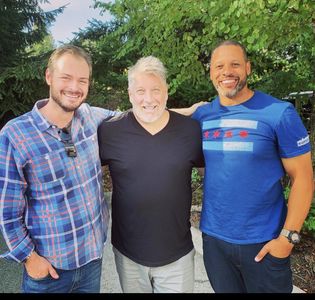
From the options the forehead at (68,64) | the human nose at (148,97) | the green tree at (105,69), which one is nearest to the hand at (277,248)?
the human nose at (148,97)

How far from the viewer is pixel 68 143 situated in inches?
84.4

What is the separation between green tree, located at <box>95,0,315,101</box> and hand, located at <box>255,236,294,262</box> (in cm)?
200

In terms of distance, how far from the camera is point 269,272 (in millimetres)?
2277

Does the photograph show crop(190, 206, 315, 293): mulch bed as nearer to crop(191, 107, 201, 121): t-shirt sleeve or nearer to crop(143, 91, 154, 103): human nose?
crop(191, 107, 201, 121): t-shirt sleeve

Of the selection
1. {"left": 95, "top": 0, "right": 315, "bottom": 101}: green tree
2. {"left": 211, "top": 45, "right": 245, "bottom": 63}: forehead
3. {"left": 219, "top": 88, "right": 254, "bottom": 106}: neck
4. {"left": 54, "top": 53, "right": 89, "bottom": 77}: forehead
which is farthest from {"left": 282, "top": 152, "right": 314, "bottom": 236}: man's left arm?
{"left": 95, "top": 0, "right": 315, "bottom": 101}: green tree

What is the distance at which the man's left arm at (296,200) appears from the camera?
2236mm

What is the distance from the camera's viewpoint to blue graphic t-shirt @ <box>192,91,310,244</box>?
7.29 feet

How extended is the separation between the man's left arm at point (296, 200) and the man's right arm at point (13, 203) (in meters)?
1.33

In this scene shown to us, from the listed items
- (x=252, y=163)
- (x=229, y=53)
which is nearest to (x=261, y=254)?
(x=252, y=163)

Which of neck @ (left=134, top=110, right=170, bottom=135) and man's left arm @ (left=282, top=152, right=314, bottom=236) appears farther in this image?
neck @ (left=134, top=110, right=170, bottom=135)

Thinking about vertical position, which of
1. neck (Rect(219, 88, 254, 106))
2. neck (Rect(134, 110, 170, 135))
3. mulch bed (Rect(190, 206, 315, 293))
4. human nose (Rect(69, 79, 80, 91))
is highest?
human nose (Rect(69, 79, 80, 91))
